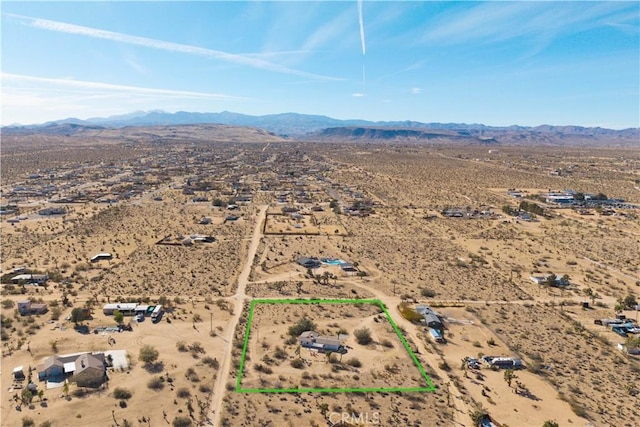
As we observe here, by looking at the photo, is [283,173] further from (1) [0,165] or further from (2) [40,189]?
(1) [0,165]

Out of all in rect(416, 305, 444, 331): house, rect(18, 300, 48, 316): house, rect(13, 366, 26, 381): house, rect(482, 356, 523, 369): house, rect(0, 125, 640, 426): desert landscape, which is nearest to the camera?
rect(0, 125, 640, 426): desert landscape

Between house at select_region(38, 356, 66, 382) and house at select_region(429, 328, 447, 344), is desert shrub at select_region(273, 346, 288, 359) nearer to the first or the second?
house at select_region(429, 328, 447, 344)

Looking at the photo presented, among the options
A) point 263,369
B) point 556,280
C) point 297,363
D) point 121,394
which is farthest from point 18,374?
point 556,280

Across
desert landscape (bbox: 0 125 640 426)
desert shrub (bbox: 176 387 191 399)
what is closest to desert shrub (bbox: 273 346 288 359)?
desert landscape (bbox: 0 125 640 426)

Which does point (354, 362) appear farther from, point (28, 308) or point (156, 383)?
point (28, 308)

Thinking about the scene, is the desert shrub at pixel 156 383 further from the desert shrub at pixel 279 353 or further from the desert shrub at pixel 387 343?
the desert shrub at pixel 387 343

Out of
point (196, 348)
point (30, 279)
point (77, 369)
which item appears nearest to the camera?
point (77, 369)
